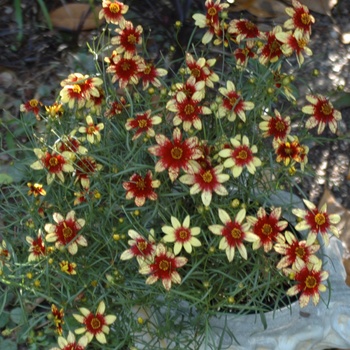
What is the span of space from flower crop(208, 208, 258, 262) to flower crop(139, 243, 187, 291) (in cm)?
7

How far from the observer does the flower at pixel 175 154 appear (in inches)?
51.3

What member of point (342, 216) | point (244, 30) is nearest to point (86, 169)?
point (244, 30)

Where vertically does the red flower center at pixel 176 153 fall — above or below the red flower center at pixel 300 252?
above

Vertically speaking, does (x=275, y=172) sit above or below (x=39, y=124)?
above

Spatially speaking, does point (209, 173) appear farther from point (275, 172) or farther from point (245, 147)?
point (275, 172)

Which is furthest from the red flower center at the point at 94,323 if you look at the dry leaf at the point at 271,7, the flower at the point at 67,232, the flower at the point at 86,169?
the dry leaf at the point at 271,7

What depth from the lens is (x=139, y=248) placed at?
135cm

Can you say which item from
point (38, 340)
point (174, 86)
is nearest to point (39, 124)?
point (38, 340)

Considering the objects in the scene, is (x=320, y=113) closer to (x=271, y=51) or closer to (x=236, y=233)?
(x=271, y=51)

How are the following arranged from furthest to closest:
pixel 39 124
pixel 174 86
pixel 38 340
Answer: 1. pixel 39 124
2. pixel 38 340
3. pixel 174 86

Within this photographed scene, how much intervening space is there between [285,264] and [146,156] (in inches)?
12.7

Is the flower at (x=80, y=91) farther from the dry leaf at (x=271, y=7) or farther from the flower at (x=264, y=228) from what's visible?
the dry leaf at (x=271, y=7)

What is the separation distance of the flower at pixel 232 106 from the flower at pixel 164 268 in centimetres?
25

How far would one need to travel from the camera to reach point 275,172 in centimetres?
151
